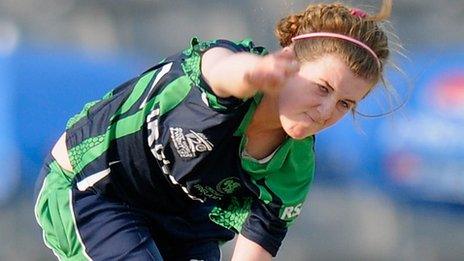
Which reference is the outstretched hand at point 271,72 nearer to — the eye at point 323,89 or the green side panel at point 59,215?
the eye at point 323,89

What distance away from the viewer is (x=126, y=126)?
327 centimetres

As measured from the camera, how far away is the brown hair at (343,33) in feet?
10.2

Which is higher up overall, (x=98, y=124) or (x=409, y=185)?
(x=98, y=124)

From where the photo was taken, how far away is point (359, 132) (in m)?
5.00

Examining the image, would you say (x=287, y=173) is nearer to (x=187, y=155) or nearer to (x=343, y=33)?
(x=187, y=155)

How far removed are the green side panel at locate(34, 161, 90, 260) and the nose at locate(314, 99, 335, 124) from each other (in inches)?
29.2

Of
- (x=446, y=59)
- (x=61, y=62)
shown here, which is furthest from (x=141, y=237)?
(x=446, y=59)

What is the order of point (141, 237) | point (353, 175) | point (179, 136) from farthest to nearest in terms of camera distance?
point (353, 175), point (141, 237), point (179, 136)

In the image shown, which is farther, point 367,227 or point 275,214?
point 367,227

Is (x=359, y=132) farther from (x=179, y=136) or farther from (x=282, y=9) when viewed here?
(x=179, y=136)

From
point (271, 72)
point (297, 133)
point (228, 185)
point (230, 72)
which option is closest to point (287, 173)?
point (228, 185)

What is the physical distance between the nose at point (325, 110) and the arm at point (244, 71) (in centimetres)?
13

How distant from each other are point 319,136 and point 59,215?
1757 mm

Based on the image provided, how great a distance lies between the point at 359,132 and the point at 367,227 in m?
0.37
